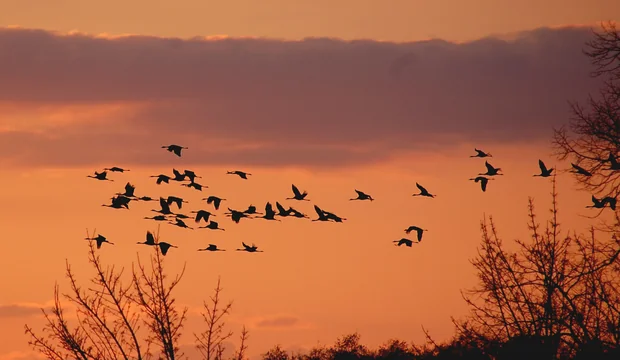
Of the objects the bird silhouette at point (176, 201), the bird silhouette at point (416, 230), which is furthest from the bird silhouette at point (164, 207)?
the bird silhouette at point (416, 230)

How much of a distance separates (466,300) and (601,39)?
11019mm

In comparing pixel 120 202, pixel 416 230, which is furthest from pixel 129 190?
pixel 416 230

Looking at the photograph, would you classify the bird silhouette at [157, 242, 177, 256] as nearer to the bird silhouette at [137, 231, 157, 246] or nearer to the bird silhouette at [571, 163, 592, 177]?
the bird silhouette at [137, 231, 157, 246]

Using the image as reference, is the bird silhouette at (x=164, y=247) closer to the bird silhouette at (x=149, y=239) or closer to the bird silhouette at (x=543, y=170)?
the bird silhouette at (x=149, y=239)

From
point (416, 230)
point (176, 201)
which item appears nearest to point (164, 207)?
point (176, 201)

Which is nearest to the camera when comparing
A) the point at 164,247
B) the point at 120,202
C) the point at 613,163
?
the point at 613,163

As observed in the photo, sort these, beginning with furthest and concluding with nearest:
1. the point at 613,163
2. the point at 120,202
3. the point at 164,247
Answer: the point at 120,202 < the point at 164,247 < the point at 613,163

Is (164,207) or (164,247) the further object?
(164,207)

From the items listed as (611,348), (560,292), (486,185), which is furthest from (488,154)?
(611,348)

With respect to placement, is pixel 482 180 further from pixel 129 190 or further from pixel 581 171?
pixel 129 190

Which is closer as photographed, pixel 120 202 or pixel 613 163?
pixel 613 163

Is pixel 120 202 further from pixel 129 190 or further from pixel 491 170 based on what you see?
pixel 491 170

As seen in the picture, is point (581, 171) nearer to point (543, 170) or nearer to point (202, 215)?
point (543, 170)

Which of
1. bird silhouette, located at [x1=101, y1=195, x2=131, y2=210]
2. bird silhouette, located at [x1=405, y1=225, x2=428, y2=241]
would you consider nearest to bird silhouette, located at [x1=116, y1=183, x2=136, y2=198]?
bird silhouette, located at [x1=101, y1=195, x2=131, y2=210]
